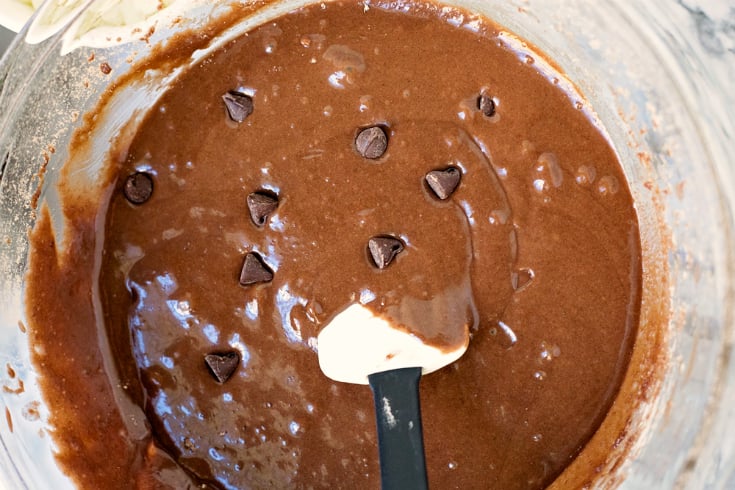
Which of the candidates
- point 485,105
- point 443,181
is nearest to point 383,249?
point 443,181

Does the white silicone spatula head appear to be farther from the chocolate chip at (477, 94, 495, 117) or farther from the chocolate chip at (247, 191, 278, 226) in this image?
the chocolate chip at (477, 94, 495, 117)

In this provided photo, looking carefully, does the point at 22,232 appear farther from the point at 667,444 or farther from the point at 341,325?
the point at 667,444

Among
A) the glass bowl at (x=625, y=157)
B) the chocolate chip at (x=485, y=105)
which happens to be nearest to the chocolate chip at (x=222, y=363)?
the glass bowl at (x=625, y=157)

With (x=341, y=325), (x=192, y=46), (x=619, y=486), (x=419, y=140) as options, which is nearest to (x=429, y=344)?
(x=341, y=325)

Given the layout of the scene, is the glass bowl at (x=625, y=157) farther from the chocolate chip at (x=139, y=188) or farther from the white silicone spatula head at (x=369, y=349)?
the white silicone spatula head at (x=369, y=349)

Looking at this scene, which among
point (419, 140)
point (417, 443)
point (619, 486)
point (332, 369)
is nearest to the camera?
point (417, 443)

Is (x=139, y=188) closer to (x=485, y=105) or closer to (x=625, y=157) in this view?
(x=485, y=105)
